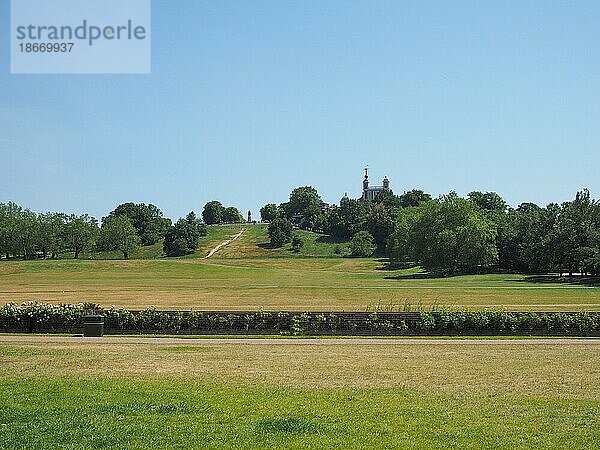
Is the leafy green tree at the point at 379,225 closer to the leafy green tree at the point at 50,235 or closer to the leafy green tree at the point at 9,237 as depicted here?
the leafy green tree at the point at 50,235

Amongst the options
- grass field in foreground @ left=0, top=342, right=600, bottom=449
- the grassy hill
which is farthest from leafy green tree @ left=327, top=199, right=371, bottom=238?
grass field in foreground @ left=0, top=342, right=600, bottom=449

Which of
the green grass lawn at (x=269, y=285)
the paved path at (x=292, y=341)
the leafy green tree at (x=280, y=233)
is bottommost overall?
the green grass lawn at (x=269, y=285)

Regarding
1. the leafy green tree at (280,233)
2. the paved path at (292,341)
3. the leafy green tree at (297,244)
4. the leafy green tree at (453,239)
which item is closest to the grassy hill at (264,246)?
the leafy green tree at (297,244)

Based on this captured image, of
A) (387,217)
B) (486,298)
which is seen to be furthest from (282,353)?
(387,217)

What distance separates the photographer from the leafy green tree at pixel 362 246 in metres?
141

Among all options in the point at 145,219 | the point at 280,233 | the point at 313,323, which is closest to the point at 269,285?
the point at 313,323

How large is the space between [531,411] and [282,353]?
8.78 meters

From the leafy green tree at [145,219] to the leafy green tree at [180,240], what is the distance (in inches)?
750

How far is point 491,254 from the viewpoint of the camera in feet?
290

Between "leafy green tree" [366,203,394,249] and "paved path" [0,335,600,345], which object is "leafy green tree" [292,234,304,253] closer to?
"leafy green tree" [366,203,394,249]

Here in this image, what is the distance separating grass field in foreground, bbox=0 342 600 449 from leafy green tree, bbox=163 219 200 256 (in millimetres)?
133642

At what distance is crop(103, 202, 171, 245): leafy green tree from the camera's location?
585 ft

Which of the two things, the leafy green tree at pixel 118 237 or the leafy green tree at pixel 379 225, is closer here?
the leafy green tree at pixel 118 237

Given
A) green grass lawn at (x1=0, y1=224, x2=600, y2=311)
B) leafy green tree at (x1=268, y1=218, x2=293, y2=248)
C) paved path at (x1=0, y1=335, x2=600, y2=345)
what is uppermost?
leafy green tree at (x1=268, y1=218, x2=293, y2=248)
